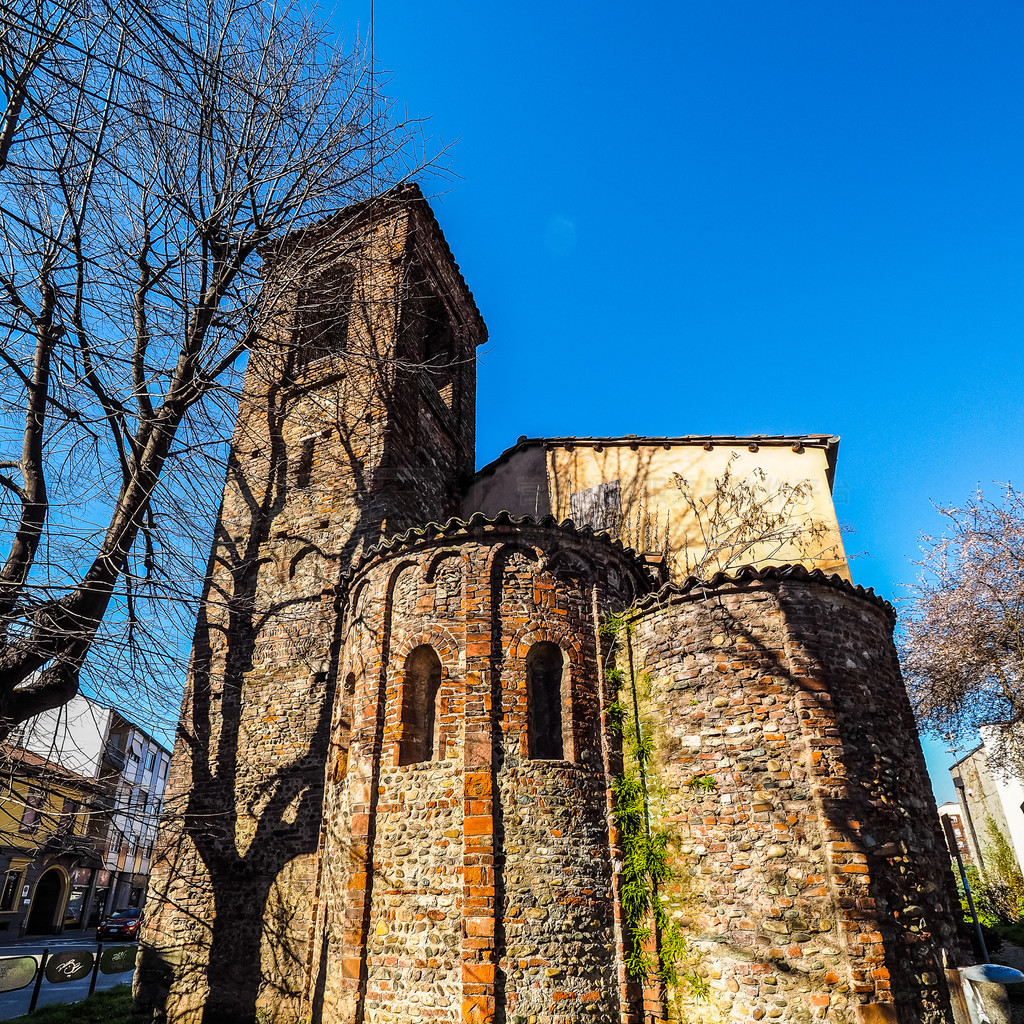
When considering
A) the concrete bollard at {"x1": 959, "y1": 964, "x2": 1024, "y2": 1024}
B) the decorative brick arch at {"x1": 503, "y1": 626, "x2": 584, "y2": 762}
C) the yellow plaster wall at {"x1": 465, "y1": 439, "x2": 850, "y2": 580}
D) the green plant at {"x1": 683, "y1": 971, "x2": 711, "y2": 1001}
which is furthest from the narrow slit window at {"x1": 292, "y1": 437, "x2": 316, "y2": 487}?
the concrete bollard at {"x1": 959, "y1": 964, "x2": 1024, "y2": 1024}

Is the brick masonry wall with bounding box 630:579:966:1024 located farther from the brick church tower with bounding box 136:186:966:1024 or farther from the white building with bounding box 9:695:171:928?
the white building with bounding box 9:695:171:928

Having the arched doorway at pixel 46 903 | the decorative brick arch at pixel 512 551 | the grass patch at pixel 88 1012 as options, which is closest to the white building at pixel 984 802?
the decorative brick arch at pixel 512 551

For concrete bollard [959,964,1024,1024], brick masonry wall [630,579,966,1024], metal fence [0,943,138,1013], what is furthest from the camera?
metal fence [0,943,138,1013]

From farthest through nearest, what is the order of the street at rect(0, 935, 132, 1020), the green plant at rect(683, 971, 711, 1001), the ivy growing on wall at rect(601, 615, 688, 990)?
the street at rect(0, 935, 132, 1020), the ivy growing on wall at rect(601, 615, 688, 990), the green plant at rect(683, 971, 711, 1001)

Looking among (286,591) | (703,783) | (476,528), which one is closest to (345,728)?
(476,528)

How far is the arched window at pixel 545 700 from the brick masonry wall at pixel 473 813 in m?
0.14

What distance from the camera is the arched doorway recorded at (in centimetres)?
2688

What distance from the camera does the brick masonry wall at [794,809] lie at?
7.07m

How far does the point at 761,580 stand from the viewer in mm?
8734

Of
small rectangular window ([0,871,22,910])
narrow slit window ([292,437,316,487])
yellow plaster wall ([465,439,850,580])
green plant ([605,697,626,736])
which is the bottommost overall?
small rectangular window ([0,871,22,910])

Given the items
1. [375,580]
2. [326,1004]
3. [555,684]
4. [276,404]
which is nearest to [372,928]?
[326,1004]

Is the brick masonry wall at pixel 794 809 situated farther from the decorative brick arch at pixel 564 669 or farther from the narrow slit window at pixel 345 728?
the narrow slit window at pixel 345 728

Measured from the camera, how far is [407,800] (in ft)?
28.4

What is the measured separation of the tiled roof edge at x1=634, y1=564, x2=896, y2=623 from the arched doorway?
30.4m
